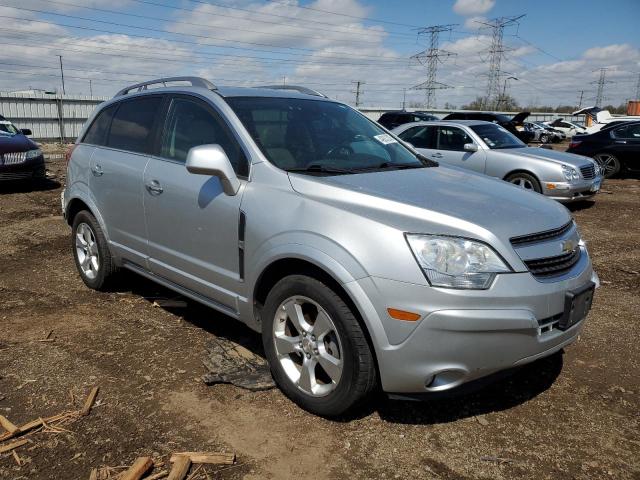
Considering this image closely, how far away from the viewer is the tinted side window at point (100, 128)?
4.75 metres

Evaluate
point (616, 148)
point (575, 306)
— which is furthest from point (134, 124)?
point (616, 148)

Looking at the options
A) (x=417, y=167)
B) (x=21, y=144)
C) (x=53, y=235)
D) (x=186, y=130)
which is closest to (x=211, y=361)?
(x=186, y=130)

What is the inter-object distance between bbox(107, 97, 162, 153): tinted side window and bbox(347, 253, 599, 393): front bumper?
2.45 metres

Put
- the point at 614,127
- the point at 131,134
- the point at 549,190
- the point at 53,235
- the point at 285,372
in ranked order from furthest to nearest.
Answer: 1. the point at 614,127
2. the point at 549,190
3. the point at 53,235
4. the point at 131,134
5. the point at 285,372

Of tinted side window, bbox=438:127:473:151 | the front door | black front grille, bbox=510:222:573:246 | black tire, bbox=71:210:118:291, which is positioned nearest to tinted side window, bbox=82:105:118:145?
black tire, bbox=71:210:118:291

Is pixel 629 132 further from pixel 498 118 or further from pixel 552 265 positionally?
pixel 552 265

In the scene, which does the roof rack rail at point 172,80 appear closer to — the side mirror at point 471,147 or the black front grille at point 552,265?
the black front grille at point 552,265

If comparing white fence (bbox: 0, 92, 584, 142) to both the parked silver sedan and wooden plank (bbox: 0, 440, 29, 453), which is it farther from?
wooden plank (bbox: 0, 440, 29, 453)

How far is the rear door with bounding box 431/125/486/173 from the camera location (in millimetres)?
9750

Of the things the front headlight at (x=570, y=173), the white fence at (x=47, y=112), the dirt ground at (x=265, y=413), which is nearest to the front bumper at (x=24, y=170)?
the dirt ground at (x=265, y=413)

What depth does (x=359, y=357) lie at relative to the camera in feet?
8.61

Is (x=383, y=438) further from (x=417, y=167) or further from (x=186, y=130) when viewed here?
(x=186, y=130)

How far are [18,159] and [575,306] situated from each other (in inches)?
423

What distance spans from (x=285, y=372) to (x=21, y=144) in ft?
32.4
